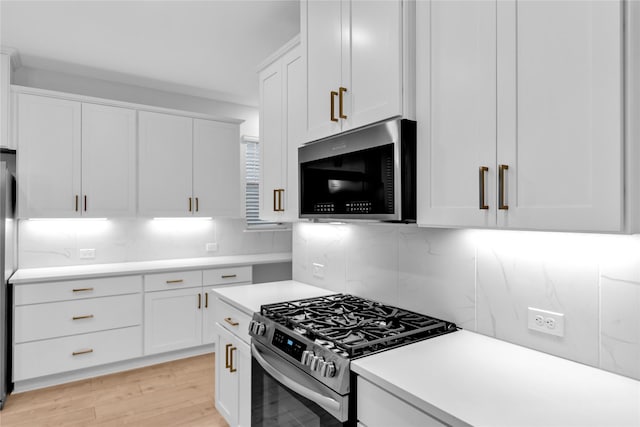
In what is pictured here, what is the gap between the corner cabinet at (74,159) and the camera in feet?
10.2

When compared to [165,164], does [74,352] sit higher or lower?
lower

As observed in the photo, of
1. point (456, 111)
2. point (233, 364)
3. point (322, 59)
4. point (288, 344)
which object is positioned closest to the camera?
point (456, 111)

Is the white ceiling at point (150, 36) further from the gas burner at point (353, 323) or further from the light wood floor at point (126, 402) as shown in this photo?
the light wood floor at point (126, 402)

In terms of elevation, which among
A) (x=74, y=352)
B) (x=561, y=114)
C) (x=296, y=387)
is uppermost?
(x=561, y=114)

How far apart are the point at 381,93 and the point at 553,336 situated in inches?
43.6

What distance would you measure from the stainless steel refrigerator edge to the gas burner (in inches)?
86.0

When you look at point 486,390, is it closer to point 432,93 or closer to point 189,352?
point 432,93

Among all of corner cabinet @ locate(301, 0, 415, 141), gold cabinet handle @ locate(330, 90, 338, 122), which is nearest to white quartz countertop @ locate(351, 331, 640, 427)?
corner cabinet @ locate(301, 0, 415, 141)

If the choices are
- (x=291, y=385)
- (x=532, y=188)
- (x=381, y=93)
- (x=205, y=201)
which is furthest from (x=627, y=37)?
(x=205, y=201)

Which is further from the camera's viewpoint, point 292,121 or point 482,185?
point 292,121

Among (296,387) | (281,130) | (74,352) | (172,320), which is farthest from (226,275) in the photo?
(296,387)

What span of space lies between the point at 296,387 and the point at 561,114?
4.28ft

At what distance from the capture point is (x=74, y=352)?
3057mm

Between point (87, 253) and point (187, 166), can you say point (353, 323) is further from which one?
point (87, 253)
